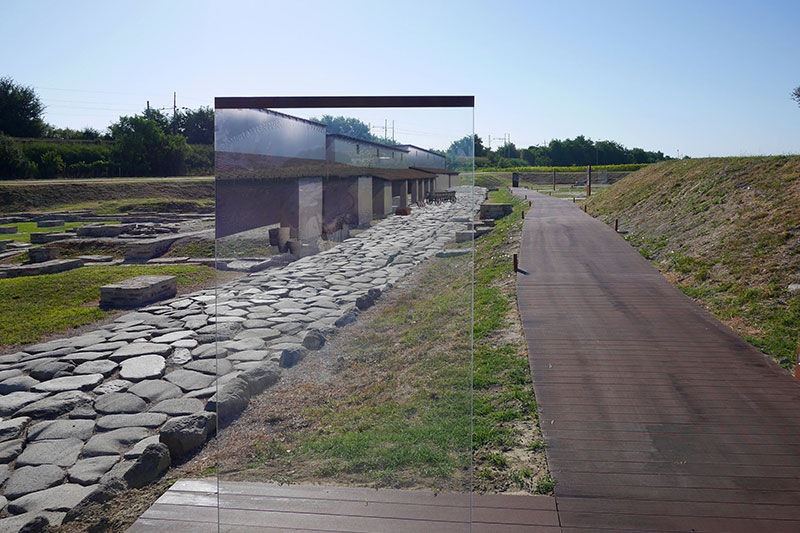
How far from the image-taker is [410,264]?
3.83 metres

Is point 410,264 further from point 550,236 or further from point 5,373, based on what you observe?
point 550,236

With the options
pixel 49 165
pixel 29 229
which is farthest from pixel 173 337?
pixel 49 165

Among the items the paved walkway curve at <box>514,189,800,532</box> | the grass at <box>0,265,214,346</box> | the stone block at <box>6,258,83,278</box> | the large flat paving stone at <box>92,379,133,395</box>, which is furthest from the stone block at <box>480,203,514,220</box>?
the large flat paving stone at <box>92,379,133,395</box>

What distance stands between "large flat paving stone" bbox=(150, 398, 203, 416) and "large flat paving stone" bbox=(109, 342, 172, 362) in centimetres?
164

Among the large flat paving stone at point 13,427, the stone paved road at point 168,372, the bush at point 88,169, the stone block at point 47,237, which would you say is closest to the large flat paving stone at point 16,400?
the stone paved road at point 168,372

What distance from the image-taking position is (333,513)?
3199mm

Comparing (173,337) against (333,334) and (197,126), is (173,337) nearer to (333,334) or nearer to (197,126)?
(333,334)

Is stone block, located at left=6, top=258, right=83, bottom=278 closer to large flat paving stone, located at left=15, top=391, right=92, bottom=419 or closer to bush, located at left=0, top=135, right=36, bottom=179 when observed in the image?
large flat paving stone, located at left=15, top=391, right=92, bottom=419

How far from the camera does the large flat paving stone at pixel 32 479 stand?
433cm

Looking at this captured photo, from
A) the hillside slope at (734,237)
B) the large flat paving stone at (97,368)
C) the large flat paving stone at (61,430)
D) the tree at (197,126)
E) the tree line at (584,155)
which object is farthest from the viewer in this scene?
the tree line at (584,155)

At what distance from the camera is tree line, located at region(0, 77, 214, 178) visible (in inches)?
1598

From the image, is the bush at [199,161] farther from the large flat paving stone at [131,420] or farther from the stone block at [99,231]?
the large flat paving stone at [131,420]

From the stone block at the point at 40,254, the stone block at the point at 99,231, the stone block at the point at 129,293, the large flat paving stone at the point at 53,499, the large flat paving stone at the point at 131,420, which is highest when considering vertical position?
the stone block at the point at 99,231

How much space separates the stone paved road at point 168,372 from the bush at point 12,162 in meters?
35.5
